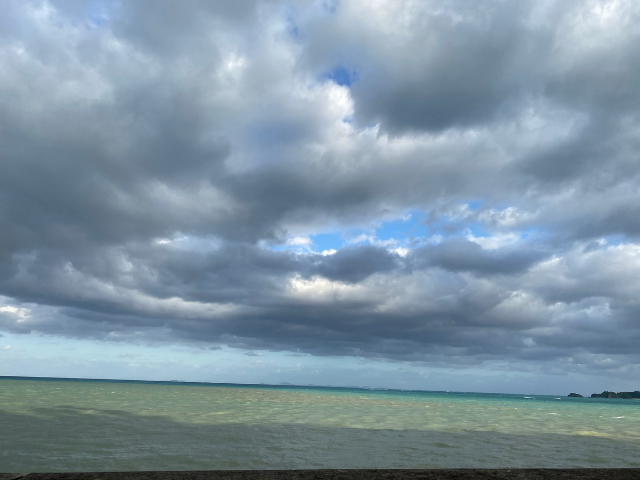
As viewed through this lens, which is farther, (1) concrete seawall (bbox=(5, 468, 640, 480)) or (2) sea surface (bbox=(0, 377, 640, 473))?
(2) sea surface (bbox=(0, 377, 640, 473))

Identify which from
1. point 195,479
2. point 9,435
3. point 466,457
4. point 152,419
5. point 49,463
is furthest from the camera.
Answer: point 152,419

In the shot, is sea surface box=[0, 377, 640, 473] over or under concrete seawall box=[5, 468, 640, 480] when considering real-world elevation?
under

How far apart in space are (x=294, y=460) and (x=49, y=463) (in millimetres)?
6041

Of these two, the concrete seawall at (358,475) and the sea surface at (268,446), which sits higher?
the concrete seawall at (358,475)

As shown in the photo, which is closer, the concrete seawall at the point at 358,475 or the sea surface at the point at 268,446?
the concrete seawall at the point at 358,475

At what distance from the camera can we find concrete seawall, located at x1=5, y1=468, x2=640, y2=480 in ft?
14.4

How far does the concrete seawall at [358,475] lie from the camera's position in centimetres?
439

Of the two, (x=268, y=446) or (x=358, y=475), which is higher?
(x=358, y=475)

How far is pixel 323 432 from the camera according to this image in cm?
1811

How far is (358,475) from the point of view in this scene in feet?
15.5

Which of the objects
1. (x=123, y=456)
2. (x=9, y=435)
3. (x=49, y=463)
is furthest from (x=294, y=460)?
(x=9, y=435)

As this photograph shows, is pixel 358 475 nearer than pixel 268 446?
Yes

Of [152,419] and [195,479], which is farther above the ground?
[195,479]

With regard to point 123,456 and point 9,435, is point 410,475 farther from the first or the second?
point 9,435
